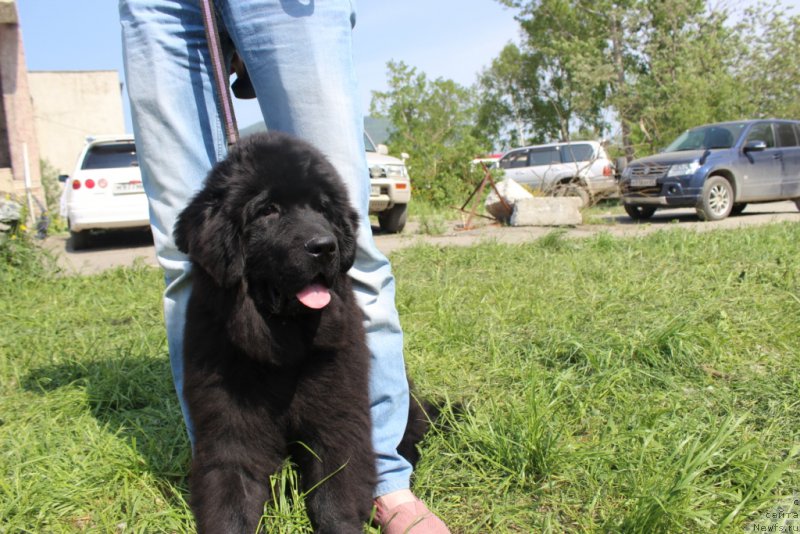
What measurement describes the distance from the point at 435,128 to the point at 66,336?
67.9 ft

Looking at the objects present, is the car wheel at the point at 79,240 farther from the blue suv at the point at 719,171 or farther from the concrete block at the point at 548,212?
the blue suv at the point at 719,171

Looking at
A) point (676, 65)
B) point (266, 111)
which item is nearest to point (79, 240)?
point (266, 111)

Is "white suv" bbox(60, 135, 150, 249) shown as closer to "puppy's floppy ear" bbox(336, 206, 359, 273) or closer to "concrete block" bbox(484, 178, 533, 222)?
"concrete block" bbox(484, 178, 533, 222)

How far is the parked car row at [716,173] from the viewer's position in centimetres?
1138

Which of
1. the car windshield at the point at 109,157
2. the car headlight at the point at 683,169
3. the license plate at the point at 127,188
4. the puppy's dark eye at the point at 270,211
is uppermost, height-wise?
the car windshield at the point at 109,157

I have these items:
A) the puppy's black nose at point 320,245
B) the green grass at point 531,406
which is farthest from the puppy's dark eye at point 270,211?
the green grass at point 531,406

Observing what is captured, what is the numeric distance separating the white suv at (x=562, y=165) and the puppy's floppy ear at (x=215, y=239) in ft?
43.9

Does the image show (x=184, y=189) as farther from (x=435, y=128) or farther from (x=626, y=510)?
(x=435, y=128)

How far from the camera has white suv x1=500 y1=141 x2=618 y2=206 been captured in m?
16.5

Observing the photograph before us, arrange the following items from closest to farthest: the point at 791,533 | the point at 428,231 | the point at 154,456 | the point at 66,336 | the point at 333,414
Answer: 1. the point at 791,533
2. the point at 333,414
3. the point at 154,456
4. the point at 66,336
5. the point at 428,231

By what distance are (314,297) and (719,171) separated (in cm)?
1182

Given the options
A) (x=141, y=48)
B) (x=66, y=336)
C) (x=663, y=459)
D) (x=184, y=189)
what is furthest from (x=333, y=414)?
(x=66, y=336)

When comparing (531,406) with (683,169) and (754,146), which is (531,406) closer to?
(683,169)

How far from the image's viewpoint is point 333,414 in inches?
73.5
